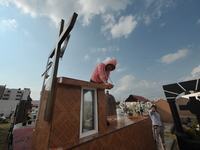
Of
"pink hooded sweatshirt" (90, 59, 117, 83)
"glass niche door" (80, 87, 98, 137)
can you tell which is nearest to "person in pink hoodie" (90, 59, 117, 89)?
"pink hooded sweatshirt" (90, 59, 117, 83)

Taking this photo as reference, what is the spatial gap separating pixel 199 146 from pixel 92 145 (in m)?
2.58

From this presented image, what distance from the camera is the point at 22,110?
5.67 m

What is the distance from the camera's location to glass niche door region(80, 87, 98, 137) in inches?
73.5

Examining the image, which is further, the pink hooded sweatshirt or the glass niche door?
the pink hooded sweatshirt

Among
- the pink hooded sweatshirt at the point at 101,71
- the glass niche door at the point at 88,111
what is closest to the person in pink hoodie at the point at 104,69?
the pink hooded sweatshirt at the point at 101,71

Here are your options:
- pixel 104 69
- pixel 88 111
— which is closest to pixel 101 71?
pixel 104 69

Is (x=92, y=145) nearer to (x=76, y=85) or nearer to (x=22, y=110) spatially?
(x=76, y=85)

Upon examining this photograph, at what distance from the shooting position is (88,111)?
2.05 m

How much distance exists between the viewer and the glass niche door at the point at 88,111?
187 centimetres

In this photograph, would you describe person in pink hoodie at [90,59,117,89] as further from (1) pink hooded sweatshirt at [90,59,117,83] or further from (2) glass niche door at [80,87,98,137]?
(2) glass niche door at [80,87,98,137]

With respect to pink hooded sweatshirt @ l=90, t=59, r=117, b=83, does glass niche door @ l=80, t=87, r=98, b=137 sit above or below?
below

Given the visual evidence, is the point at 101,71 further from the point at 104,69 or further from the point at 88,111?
the point at 88,111

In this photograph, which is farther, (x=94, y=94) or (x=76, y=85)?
(x=94, y=94)

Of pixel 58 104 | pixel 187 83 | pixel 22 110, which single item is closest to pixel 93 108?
pixel 58 104
